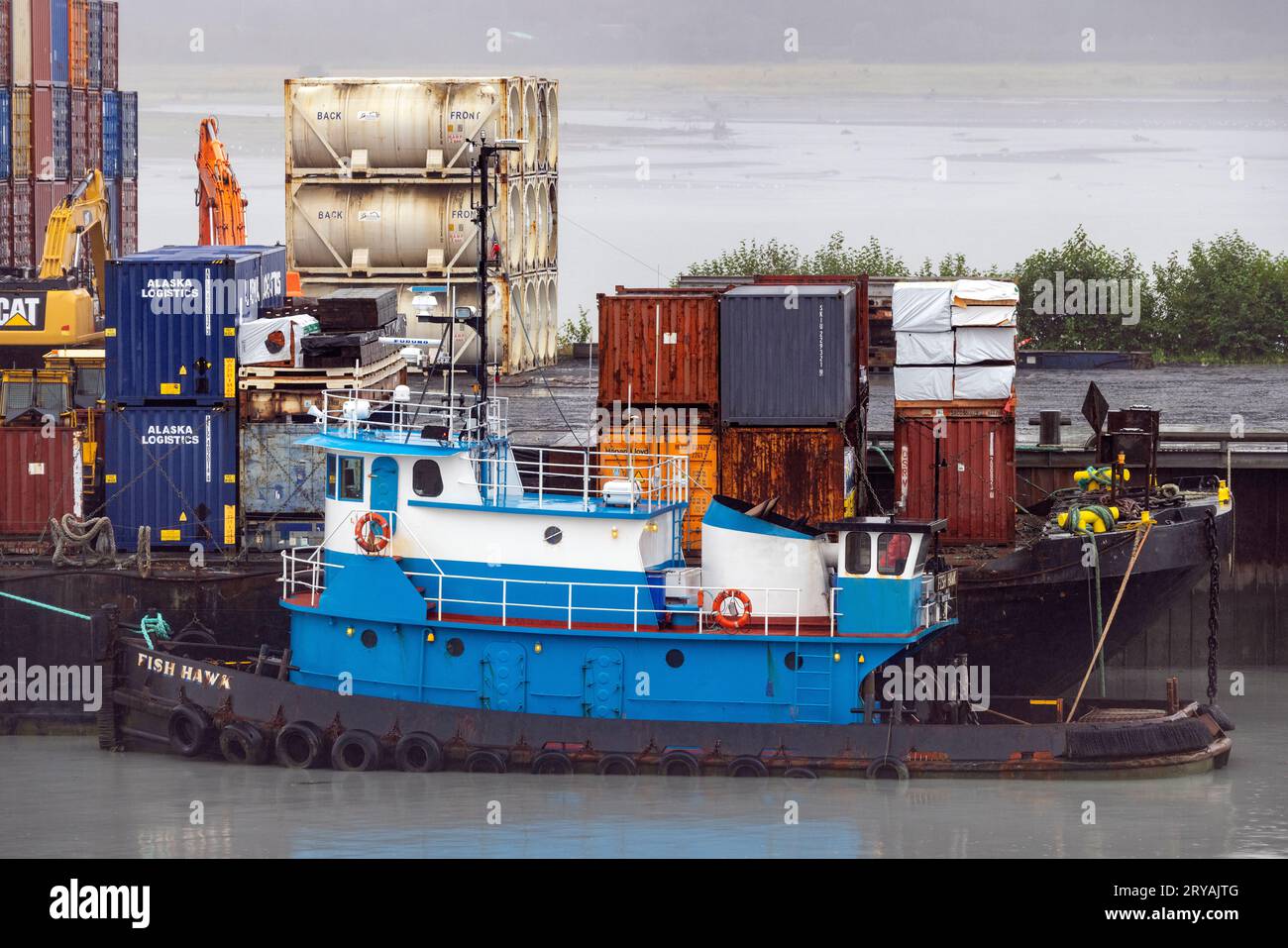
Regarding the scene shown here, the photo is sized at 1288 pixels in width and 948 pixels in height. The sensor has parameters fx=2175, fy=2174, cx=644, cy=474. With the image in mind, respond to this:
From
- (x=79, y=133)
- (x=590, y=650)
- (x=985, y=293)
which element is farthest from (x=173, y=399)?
(x=79, y=133)

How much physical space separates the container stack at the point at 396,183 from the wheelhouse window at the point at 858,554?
49.5ft

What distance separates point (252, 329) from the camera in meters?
33.1

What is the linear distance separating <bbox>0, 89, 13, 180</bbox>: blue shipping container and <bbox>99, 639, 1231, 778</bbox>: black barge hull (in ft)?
82.9

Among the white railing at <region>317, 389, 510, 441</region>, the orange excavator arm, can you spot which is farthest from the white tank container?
the white railing at <region>317, 389, 510, 441</region>

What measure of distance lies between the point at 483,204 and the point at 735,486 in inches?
235

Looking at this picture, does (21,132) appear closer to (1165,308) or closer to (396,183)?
(396,183)

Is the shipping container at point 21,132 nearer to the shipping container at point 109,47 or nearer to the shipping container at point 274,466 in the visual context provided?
the shipping container at point 109,47

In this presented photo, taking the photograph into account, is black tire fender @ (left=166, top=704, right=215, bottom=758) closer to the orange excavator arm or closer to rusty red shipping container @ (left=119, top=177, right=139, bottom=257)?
the orange excavator arm

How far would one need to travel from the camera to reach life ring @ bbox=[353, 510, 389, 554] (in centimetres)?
2806

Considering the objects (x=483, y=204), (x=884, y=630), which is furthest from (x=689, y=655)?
(x=483, y=204)

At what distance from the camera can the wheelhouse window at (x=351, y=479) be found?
28.7 metres

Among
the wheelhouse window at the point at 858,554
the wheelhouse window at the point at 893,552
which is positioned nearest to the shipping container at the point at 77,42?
the wheelhouse window at the point at 858,554

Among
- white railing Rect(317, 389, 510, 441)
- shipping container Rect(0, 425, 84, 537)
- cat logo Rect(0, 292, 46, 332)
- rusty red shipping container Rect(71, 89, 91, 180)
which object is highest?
rusty red shipping container Rect(71, 89, 91, 180)

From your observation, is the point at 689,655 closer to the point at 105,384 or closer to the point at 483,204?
the point at 483,204
